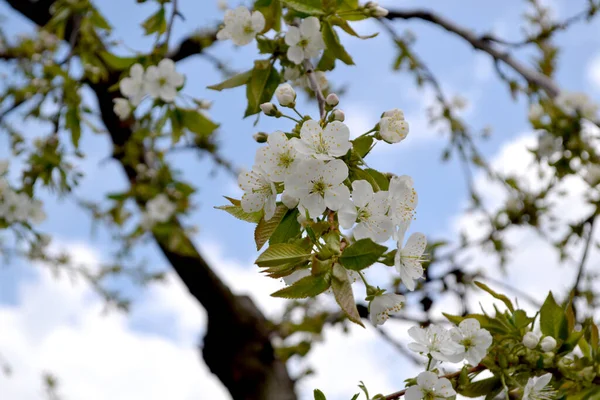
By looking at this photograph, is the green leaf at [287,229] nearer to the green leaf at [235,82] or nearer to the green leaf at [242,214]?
the green leaf at [242,214]

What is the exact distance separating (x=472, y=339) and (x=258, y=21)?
0.71 meters

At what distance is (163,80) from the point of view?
4.88 feet

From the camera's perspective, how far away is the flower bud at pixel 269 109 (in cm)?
92

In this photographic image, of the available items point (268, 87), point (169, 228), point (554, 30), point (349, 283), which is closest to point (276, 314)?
point (169, 228)

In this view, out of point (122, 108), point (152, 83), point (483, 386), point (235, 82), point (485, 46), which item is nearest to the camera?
point (483, 386)

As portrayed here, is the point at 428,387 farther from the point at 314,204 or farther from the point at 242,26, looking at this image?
the point at 242,26

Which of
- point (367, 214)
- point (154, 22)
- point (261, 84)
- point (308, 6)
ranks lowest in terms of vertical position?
point (367, 214)

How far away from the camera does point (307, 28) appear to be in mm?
1062

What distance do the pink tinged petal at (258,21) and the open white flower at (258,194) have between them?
0.44 metres

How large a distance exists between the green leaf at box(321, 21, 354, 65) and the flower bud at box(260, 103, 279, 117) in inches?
10.0

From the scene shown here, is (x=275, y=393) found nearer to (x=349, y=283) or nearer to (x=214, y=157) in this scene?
(x=214, y=157)

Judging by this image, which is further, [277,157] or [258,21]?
[258,21]

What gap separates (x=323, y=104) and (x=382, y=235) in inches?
10.3

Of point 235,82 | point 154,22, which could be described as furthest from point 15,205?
point 235,82
